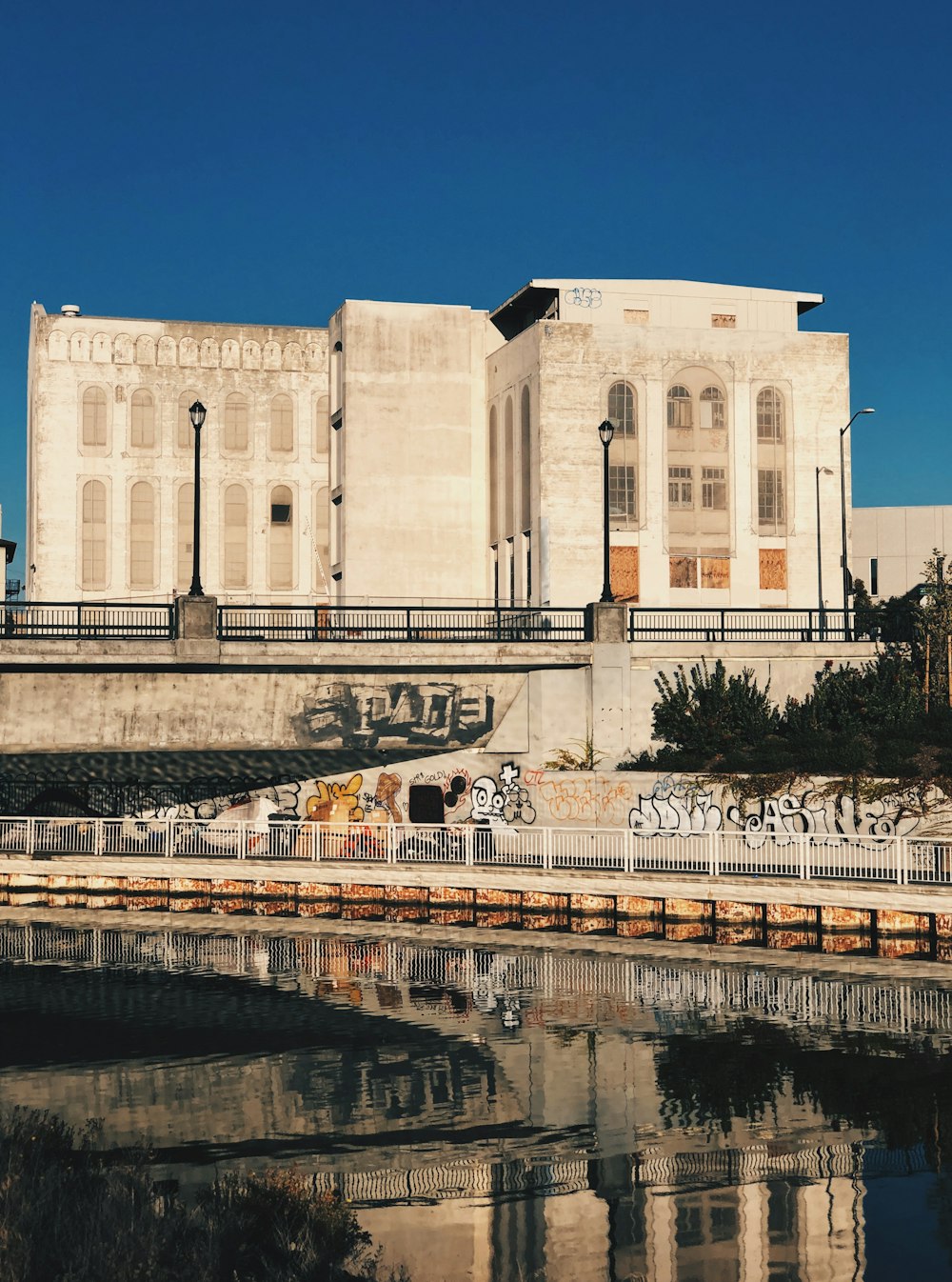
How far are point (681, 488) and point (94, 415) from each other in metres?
28.0

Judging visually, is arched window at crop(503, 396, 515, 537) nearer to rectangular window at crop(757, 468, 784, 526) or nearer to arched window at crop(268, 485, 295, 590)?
rectangular window at crop(757, 468, 784, 526)

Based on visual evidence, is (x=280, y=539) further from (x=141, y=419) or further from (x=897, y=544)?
(x=897, y=544)

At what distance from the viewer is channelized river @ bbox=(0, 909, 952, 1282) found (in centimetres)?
1736

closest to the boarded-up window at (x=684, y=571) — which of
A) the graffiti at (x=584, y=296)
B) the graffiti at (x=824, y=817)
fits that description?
the graffiti at (x=584, y=296)

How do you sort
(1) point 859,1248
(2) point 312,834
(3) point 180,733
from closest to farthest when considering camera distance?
(1) point 859,1248 < (2) point 312,834 < (3) point 180,733

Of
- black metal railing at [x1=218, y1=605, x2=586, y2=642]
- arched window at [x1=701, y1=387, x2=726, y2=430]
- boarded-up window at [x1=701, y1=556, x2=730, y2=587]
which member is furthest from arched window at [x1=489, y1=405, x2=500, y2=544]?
boarded-up window at [x1=701, y1=556, x2=730, y2=587]

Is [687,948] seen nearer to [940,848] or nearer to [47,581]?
[940,848]

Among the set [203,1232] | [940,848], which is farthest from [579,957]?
[203,1232]

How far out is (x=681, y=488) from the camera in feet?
221

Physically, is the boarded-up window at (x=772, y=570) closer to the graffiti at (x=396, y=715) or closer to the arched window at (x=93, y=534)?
the graffiti at (x=396, y=715)

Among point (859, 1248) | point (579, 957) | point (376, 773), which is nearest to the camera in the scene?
point (859, 1248)

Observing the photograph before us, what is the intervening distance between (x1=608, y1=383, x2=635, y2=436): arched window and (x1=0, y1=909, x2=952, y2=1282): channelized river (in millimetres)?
32489

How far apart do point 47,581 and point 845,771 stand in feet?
137

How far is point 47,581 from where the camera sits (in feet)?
236
